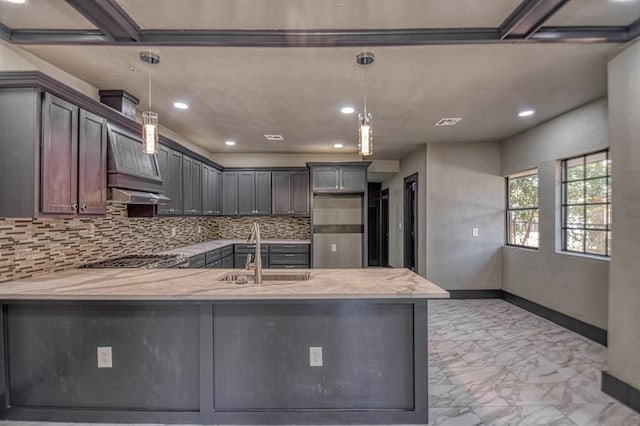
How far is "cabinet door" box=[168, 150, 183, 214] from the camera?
3994 millimetres

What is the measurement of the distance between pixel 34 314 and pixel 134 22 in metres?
2.03

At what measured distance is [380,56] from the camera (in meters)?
2.42

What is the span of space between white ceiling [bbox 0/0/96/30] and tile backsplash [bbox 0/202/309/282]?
4.39 feet

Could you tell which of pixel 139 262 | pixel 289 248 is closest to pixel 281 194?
pixel 289 248

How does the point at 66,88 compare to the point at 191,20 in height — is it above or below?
below

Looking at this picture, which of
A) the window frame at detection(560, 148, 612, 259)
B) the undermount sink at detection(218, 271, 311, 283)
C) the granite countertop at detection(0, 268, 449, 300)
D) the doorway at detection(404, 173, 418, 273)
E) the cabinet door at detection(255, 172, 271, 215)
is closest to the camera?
the granite countertop at detection(0, 268, 449, 300)

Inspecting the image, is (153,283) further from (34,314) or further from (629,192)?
(629,192)

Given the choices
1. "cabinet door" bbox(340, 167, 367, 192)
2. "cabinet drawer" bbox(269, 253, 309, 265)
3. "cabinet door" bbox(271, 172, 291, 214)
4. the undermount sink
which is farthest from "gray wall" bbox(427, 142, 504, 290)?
the undermount sink

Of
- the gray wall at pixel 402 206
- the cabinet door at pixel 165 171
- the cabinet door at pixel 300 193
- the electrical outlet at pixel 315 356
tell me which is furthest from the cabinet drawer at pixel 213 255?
the gray wall at pixel 402 206

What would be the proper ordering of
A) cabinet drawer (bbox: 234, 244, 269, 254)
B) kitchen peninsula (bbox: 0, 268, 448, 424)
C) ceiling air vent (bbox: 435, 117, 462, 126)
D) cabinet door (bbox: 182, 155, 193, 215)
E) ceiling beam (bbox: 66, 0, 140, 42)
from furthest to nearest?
cabinet drawer (bbox: 234, 244, 269, 254) < cabinet door (bbox: 182, 155, 193, 215) < ceiling air vent (bbox: 435, 117, 462, 126) < kitchen peninsula (bbox: 0, 268, 448, 424) < ceiling beam (bbox: 66, 0, 140, 42)

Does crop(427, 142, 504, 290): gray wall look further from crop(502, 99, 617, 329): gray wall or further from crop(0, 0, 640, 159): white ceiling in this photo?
crop(0, 0, 640, 159): white ceiling

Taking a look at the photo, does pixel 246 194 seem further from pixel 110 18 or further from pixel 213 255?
pixel 110 18

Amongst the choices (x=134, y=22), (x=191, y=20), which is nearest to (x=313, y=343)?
(x=191, y=20)

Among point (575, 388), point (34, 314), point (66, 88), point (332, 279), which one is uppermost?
point (66, 88)
